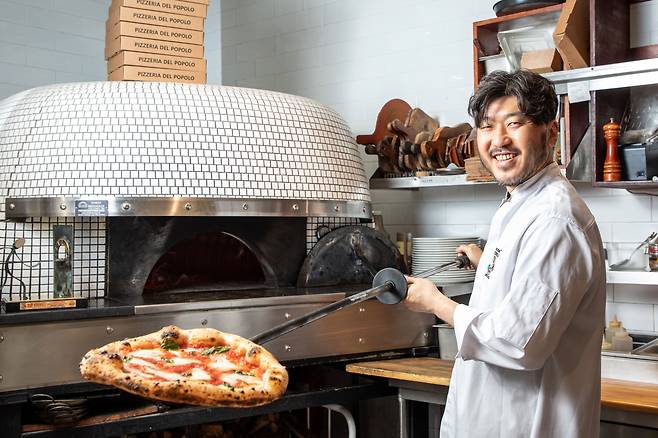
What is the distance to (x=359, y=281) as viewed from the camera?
3.85m

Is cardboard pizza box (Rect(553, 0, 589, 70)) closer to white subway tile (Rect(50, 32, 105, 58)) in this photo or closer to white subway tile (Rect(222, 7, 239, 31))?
white subway tile (Rect(222, 7, 239, 31))

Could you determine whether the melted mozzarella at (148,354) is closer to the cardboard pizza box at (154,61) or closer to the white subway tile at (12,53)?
the cardboard pizza box at (154,61)

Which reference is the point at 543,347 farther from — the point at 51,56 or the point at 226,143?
the point at 51,56

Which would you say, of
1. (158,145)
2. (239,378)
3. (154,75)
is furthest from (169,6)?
(239,378)

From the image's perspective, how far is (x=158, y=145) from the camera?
10.9ft

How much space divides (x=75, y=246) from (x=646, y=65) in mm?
2422

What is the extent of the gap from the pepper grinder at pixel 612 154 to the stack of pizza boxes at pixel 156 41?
1.89 meters

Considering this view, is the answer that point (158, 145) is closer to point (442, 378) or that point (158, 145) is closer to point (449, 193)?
point (442, 378)

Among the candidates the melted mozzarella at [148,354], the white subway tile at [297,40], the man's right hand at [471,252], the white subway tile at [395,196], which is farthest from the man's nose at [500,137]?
the white subway tile at [297,40]

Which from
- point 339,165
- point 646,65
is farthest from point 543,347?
point 339,165

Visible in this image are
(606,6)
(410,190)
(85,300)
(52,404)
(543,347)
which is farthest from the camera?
(410,190)

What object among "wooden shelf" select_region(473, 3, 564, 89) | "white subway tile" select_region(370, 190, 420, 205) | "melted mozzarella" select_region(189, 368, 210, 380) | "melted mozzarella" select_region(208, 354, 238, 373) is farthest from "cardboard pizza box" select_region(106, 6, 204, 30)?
"melted mozzarella" select_region(189, 368, 210, 380)

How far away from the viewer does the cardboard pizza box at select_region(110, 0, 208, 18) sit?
12.1ft

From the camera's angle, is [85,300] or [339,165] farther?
[339,165]
